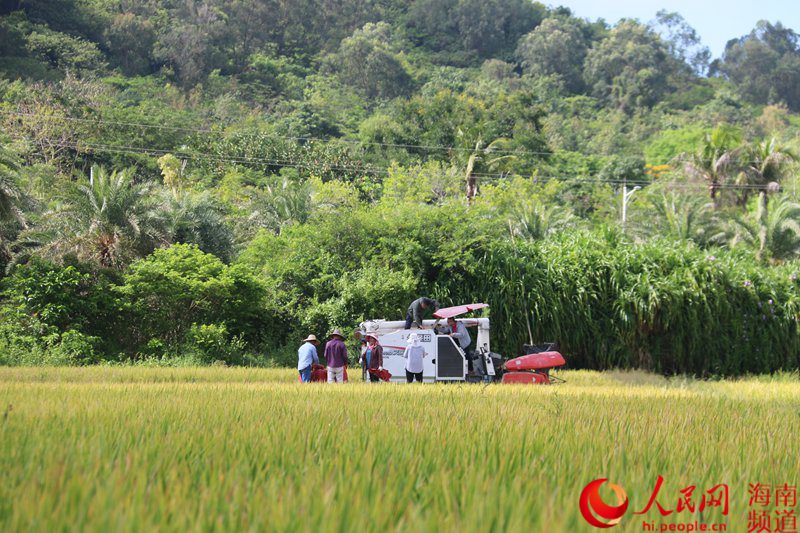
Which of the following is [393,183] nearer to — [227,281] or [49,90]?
[227,281]

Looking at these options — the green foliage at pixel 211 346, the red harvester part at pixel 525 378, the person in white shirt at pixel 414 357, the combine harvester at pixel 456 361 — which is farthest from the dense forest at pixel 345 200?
the red harvester part at pixel 525 378

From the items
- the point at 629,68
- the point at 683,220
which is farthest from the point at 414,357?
the point at 629,68

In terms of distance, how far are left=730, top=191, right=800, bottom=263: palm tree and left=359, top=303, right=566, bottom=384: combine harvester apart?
26.1 metres

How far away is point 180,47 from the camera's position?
103 m

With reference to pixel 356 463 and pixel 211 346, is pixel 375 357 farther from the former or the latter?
pixel 356 463

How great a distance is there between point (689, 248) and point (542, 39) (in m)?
118

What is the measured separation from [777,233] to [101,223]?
30.4 metres

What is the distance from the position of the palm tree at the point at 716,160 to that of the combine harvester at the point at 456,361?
3880 centimetres

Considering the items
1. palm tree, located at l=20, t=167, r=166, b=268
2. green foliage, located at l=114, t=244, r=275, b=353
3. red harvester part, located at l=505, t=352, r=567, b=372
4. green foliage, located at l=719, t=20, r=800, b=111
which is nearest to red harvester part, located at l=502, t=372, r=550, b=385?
red harvester part, located at l=505, t=352, r=567, b=372

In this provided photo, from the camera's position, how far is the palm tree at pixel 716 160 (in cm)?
5272

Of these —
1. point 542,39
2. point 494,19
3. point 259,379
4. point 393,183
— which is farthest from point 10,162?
point 494,19

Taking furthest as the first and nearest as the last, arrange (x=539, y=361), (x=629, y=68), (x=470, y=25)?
1. (x=470, y=25)
2. (x=629, y=68)
3. (x=539, y=361)

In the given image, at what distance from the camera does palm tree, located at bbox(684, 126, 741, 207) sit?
5272 centimetres

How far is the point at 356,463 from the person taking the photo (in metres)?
4.29
